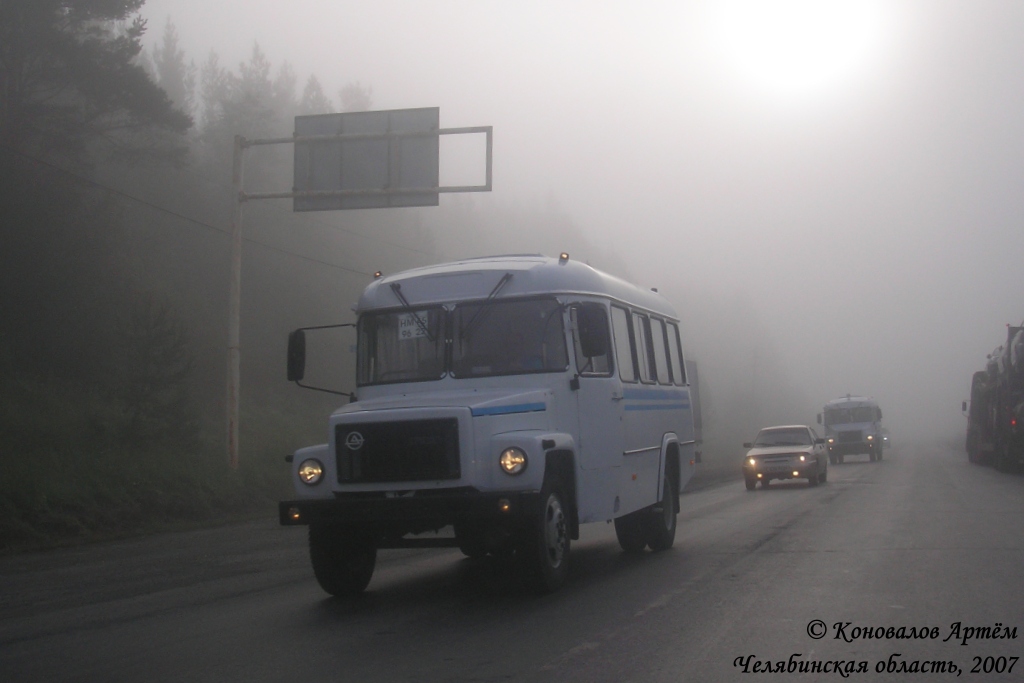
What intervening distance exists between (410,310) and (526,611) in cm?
329

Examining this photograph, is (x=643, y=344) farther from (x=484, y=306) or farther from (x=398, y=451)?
(x=398, y=451)

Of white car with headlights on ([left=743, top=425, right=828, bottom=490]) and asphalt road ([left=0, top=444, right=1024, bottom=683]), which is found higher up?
white car with headlights on ([left=743, top=425, right=828, bottom=490])

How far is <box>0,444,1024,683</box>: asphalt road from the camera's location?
658 cm

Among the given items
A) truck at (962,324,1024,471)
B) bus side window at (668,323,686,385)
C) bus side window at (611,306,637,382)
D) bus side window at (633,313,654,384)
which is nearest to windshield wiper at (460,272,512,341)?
bus side window at (611,306,637,382)

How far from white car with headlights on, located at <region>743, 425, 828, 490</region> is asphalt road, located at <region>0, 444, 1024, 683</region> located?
41.2ft

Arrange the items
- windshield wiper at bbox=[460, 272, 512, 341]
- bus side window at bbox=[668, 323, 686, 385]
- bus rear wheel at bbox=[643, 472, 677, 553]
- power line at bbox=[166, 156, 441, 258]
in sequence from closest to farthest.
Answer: windshield wiper at bbox=[460, 272, 512, 341], bus rear wheel at bbox=[643, 472, 677, 553], bus side window at bbox=[668, 323, 686, 385], power line at bbox=[166, 156, 441, 258]

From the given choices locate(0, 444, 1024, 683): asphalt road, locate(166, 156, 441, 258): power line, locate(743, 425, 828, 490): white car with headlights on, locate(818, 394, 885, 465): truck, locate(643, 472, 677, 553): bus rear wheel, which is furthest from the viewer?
locate(166, 156, 441, 258): power line

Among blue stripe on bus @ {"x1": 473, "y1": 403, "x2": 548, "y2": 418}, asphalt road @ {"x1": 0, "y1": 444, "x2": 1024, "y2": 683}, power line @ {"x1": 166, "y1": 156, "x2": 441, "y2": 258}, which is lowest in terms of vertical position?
asphalt road @ {"x1": 0, "y1": 444, "x2": 1024, "y2": 683}

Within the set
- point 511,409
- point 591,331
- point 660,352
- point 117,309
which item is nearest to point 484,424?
point 511,409

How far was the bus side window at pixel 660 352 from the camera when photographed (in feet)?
42.0

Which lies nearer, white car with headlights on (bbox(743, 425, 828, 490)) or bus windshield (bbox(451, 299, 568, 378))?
bus windshield (bbox(451, 299, 568, 378))

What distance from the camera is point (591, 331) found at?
372 inches

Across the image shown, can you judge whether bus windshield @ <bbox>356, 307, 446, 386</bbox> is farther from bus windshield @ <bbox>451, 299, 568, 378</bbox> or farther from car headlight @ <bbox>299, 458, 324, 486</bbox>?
car headlight @ <bbox>299, 458, 324, 486</bbox>

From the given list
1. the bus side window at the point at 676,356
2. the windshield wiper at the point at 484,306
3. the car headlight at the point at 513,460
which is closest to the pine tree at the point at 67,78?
the bus side window at the point at 676,356
